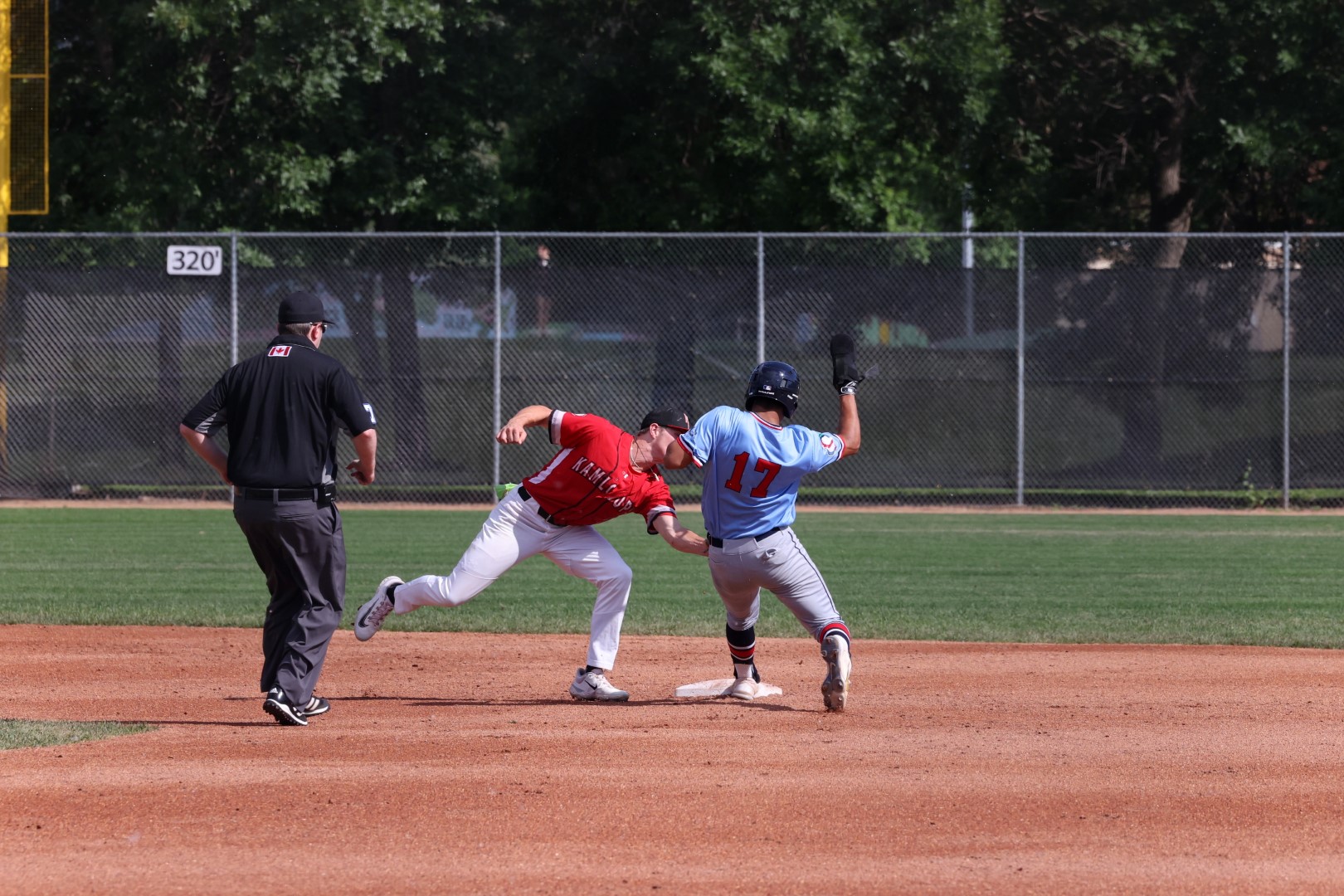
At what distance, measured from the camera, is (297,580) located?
6754 millimetres

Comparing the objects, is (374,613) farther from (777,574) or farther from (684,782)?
(684,782)

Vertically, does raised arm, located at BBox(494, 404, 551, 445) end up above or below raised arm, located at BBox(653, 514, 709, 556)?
above

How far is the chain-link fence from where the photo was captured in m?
18.3

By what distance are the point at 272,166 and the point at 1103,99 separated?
1190cm

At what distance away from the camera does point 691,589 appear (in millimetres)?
12172

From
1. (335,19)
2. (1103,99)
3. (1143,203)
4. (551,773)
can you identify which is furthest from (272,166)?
(551,773)

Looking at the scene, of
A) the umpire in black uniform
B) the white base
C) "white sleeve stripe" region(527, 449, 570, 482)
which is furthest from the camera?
the white base

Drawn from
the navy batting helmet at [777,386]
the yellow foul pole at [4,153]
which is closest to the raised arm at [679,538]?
the navy batting helmet at [777,386]

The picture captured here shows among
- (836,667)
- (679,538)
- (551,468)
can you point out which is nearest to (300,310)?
(551,468)

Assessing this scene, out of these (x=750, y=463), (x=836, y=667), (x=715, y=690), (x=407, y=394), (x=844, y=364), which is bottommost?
(x=715, y=690)

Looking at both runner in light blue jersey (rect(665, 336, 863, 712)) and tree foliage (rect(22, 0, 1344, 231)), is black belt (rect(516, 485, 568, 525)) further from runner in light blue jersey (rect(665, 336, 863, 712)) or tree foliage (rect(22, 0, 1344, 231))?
tree foliage (rect(22, 0, 1344, 231))

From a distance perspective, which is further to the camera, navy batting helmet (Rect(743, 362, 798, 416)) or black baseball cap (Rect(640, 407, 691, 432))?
black baseball cap (Rect(640, 407, 691, 432))

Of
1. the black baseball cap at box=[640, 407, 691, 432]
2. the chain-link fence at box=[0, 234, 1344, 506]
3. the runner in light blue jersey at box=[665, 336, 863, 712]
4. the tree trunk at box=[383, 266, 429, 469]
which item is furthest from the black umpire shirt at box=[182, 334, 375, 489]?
the tree trunk at box=[383, 266, 429, 469]

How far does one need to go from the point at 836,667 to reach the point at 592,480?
1504mm
